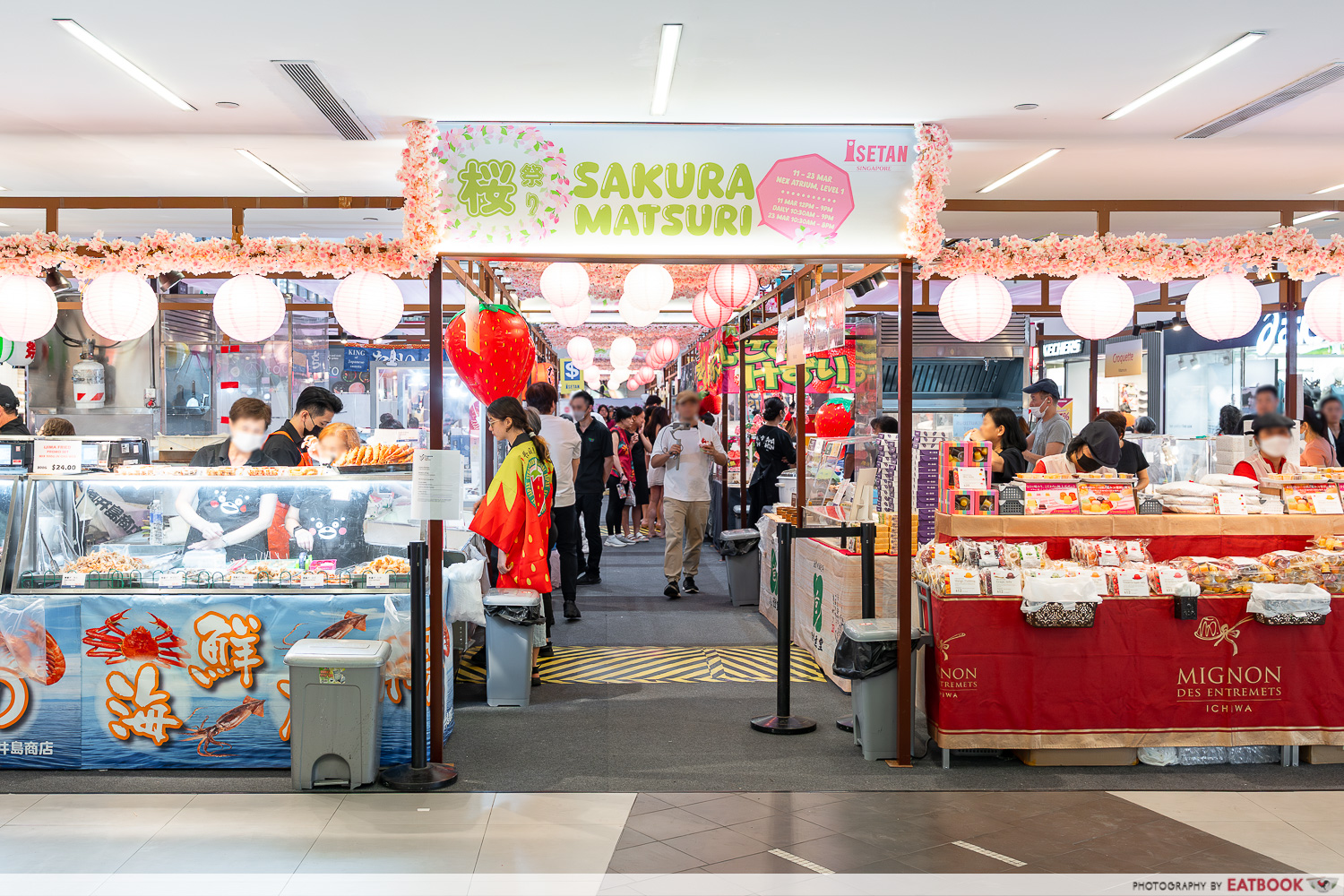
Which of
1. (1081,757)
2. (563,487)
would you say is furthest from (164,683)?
(1081,757)

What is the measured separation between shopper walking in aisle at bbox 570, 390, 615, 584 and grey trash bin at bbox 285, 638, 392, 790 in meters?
5.30

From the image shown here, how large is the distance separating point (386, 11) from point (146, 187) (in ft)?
14.7

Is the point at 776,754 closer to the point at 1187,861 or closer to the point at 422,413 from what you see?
the point at 1187,861

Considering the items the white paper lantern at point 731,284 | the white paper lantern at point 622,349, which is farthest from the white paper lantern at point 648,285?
the white paper lantern at point 622,349

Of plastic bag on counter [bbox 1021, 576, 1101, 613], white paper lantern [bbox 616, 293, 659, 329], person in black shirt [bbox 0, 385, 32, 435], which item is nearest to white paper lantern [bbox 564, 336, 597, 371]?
white paper lantern [bbox 616, 293, 659, 329]

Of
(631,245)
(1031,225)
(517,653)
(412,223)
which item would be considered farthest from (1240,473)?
(412,223)

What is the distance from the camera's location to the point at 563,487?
8.52 m

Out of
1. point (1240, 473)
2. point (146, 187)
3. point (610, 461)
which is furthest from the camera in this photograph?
point (610, 461)

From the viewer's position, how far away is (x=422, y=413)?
1639 cm

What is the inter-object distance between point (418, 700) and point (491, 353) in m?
2.73

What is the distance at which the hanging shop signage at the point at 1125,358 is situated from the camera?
47.4 feet

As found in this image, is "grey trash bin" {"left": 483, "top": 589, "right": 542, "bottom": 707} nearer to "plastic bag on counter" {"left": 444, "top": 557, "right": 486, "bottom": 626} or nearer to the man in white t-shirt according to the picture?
"plastic bag on counter" {"left": 444, "top": 557, "right": 486, "bottom": 626}

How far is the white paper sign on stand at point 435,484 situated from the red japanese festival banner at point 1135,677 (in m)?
2.47

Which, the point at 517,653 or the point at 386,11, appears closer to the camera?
the point at 386,11
